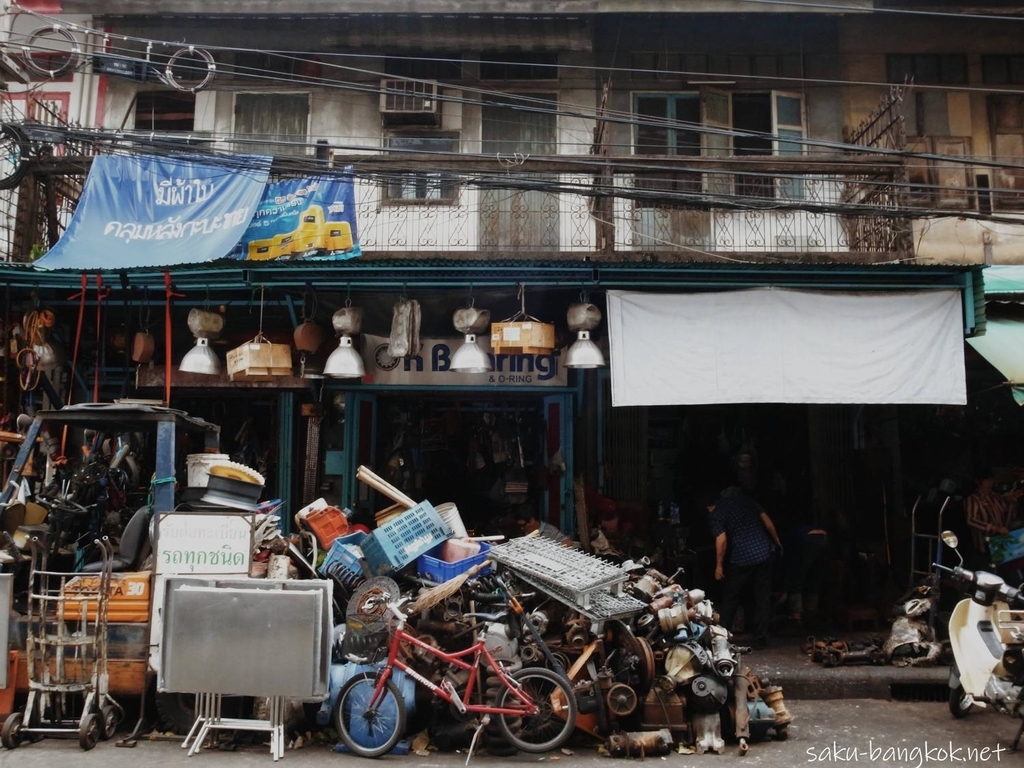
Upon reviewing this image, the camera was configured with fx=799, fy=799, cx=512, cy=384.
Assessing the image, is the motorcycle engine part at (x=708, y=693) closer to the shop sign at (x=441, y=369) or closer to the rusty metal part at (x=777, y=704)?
the rusty metal part at (x=777, y=704)

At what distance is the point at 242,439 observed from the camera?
10375 millimetres

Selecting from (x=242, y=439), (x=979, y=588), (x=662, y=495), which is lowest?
(x=979, y=588)

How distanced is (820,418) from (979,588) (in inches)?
199

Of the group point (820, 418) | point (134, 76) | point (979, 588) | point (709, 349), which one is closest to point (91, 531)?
point (134, 76)

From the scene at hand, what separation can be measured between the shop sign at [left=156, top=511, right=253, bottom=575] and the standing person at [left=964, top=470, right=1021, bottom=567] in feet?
27.5

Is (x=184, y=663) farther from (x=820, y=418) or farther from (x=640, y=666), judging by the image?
(x=820, y=418)

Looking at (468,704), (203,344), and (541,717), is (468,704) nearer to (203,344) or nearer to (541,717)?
(541,717)

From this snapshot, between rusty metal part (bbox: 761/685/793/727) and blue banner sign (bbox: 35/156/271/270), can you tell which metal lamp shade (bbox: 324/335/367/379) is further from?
rusty metal part (bbox: 761/685/793/727)

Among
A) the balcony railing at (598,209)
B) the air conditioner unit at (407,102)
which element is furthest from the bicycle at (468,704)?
the air conditioner unit at (407,102)

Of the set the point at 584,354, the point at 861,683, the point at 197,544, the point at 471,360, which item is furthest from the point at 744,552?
the point at 197,544

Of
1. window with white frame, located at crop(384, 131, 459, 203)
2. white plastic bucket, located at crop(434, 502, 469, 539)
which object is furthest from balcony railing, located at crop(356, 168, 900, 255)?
white plastic bucket, located at crop(434, 502, 469, 539)

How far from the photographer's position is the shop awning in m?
8.20

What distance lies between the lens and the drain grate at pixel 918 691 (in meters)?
7.88

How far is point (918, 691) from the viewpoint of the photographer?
7906 millimetres
